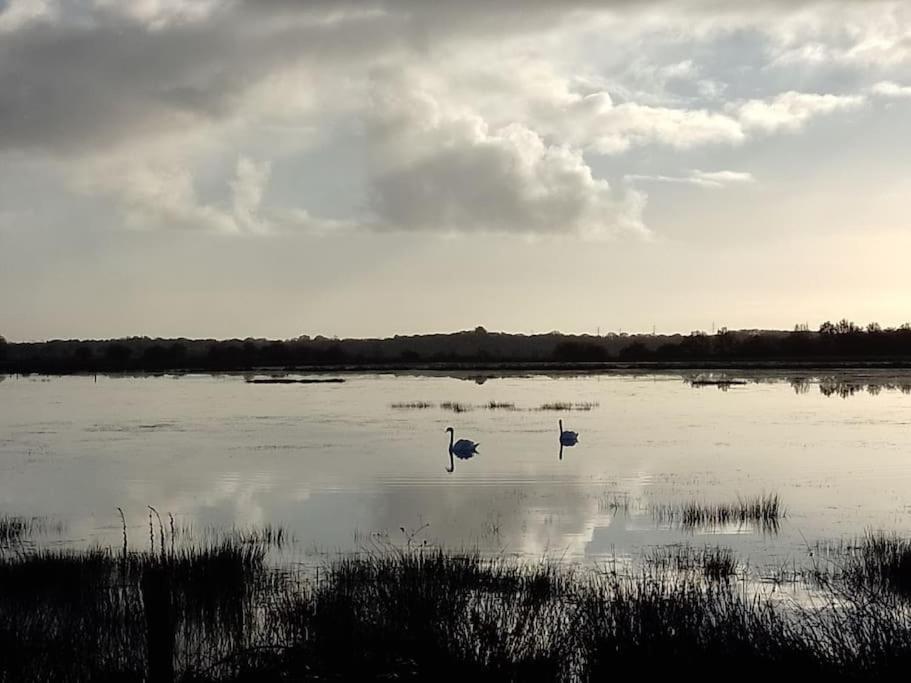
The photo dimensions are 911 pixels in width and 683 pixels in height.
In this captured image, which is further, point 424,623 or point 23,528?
point 23,528

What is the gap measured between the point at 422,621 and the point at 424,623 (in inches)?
2.0

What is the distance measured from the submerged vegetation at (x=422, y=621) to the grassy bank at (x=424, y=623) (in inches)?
0.7

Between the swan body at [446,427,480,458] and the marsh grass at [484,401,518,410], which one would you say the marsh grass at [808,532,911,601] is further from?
the marsh grass at [484,401,518,410]

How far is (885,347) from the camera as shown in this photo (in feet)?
364

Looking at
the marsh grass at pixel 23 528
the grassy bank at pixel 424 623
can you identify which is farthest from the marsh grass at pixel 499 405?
the grassy bank at pixel 424 623

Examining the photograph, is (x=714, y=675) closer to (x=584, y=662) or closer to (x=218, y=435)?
(x=584, y=662)

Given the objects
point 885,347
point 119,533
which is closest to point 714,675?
point 119,533

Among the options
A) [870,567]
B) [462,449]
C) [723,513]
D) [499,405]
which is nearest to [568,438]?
[462,449]

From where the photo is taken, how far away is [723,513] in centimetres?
1623

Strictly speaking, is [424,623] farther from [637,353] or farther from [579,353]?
[579,353]

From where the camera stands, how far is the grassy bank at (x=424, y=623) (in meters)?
7.30

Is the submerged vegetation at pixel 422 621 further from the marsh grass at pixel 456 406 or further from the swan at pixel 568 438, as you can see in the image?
the marsh grass at pixel 456 406

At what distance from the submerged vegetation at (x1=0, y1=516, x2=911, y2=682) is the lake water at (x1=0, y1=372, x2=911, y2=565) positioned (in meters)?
2.04

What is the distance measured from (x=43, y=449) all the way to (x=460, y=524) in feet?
52.0
